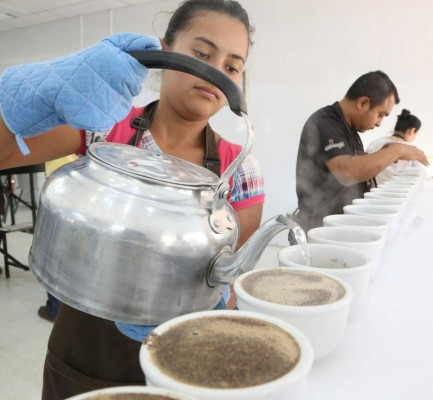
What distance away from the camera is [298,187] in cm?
197

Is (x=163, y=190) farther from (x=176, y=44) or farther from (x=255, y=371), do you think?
(x=176, y=44)

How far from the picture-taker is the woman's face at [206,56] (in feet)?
2.89

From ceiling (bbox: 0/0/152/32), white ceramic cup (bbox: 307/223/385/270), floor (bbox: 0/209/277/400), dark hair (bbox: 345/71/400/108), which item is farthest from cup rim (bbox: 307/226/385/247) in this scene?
ceiling (bbox: 0/0/152/32)

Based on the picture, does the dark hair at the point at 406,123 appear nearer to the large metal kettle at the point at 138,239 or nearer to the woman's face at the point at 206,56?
the woman's face at the point at 206,56

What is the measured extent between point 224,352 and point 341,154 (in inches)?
59.6

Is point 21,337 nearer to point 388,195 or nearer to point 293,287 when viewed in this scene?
point 388,195

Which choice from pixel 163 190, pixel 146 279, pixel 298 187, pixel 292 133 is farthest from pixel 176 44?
Result: pixel 292 133

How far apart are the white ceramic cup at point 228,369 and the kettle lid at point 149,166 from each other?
228 mm

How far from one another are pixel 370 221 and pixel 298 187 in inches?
42.6

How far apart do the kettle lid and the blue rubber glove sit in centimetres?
6

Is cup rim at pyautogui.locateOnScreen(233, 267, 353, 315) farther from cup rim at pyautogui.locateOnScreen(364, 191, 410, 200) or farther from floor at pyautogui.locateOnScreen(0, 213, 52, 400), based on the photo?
floor at pyautogui.locateOnScreen(0, 213, 52, 400)

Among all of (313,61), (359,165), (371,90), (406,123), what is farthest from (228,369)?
(313,61)

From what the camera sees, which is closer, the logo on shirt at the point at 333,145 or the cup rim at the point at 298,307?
the cup rim at the point at 298,307

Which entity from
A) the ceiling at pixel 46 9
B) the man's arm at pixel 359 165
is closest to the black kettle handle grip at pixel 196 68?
the man's arm at pixel 359 165
